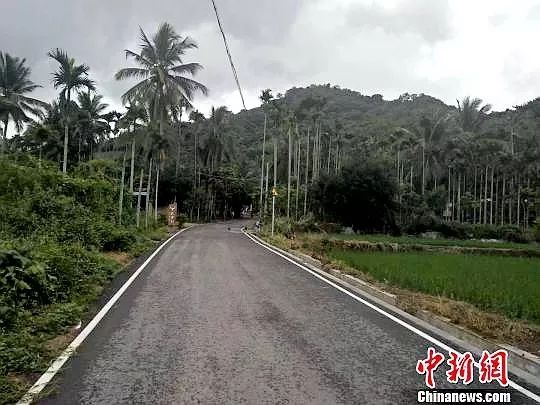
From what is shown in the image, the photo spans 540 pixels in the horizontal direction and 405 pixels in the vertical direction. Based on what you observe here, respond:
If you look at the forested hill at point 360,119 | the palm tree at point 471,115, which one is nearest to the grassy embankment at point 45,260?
the forested hill at point 360,119

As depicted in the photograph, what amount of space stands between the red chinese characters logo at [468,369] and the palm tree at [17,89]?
36.7m

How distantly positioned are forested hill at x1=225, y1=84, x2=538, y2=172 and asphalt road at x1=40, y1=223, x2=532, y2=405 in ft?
115

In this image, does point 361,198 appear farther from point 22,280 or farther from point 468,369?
point 468,369

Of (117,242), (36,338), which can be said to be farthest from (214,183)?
(36,338)

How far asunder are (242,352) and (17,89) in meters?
40.6

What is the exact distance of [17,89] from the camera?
39500mm

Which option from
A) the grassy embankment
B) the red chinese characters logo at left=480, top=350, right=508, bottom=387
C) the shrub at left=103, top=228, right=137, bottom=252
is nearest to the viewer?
the red chinese characters logo at left=480, top=350, right=508, bottom=387

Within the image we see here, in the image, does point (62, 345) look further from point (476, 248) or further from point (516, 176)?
point (516, 176)

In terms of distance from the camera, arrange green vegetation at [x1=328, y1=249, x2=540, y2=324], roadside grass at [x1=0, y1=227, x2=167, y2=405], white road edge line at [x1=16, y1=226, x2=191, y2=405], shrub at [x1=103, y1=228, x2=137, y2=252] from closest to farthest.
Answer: white road edge line at [x1=16, y1=226, x2=191, y2=405]
roadside grass at [x1=0, y1=227, x2=167, y2=405]
green vegetation at [x1=328, y1=249, x2=540, y2=324]
shrub at [x1=103, y1=228, x2=137, y2=252]

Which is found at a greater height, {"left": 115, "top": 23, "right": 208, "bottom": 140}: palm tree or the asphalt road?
{"left": 115, "top": 23, "right": 208, "bottom": 140}: palm tree

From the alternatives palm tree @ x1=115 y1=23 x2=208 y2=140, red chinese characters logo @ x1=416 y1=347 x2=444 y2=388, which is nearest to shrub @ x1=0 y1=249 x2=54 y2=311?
red chinese characters logo @ x1=416 y1=347 x2=444 y2=388

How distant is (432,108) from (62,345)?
84.3 meters

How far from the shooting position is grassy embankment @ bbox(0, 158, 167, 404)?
19.4ft

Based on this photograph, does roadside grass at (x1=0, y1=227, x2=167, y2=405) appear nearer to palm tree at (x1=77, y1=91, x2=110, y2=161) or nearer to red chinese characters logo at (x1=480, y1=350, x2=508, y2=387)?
red chinese characters logo at (x1=480, y1=350, x2=508, y2=387)
